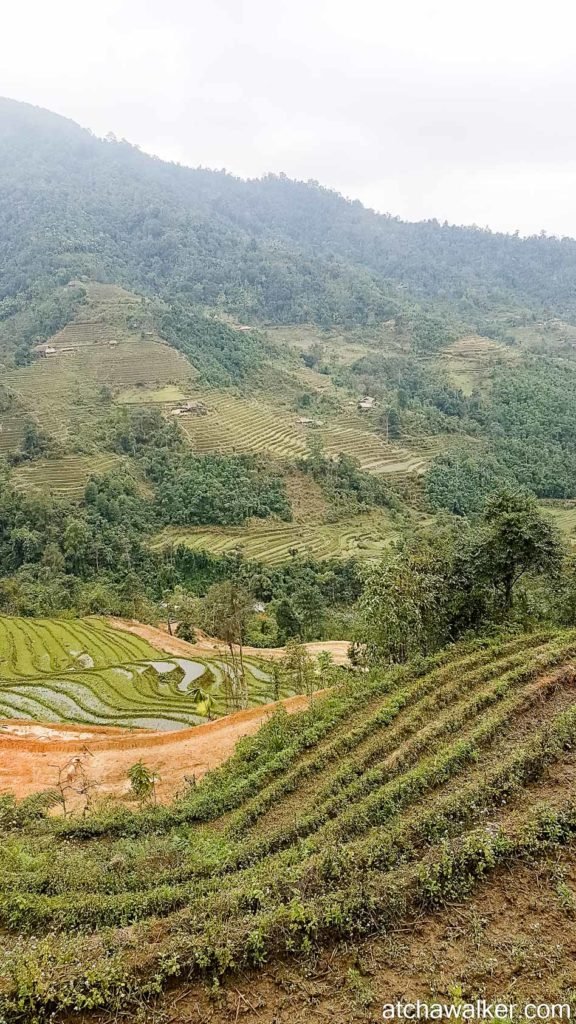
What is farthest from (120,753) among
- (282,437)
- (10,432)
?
(282,437)

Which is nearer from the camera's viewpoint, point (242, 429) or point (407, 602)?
point (407, 602)

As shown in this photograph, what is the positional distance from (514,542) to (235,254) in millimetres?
139631

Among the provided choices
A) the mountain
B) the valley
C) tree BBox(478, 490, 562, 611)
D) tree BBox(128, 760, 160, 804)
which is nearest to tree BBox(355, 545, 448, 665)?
the valley

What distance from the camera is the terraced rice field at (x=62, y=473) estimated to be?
47625 millimetres

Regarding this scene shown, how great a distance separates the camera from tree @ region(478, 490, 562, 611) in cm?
1366

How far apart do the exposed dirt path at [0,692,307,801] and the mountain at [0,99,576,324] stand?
343 feet

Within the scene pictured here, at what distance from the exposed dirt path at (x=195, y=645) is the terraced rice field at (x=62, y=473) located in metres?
17.8

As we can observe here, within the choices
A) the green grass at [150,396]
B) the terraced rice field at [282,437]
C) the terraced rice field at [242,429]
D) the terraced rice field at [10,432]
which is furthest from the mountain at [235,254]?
the terraced rice field at [10,432]

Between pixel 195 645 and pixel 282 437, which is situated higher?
pixel 282 437

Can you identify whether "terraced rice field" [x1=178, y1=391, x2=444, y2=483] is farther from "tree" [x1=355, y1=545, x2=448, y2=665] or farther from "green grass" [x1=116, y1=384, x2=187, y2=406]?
"tree" [x1=355, y1=545, x2=448, y2=665]

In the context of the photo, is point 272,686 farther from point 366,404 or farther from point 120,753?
point 366,404

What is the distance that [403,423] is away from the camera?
71.9 metres

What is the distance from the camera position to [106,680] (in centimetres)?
2311

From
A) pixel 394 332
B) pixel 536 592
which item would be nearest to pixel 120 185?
pixel 394 332
